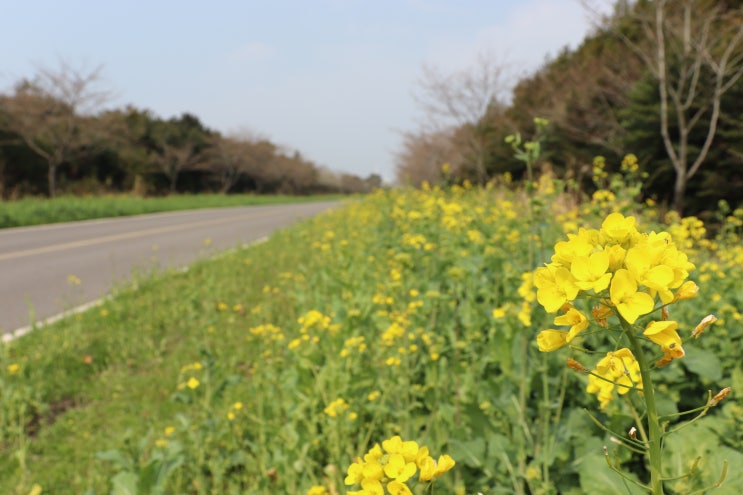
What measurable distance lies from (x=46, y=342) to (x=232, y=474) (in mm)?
Result: 2399

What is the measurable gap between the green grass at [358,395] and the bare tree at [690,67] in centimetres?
673

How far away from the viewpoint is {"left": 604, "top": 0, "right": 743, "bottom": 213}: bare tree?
8.85 metres

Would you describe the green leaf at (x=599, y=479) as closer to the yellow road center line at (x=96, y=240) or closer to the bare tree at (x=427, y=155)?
the yellow road center line at (x=96, y=240)

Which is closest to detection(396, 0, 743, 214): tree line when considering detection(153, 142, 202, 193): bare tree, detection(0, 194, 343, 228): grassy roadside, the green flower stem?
the green flower stem

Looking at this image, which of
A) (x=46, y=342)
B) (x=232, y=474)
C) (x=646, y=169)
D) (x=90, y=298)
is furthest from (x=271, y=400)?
(x=646, y=169)

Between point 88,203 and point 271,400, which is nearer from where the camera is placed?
point 271,400

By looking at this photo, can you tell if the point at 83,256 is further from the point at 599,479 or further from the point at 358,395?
the point at 599,479

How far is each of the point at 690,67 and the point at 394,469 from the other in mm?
11700

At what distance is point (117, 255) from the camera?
7.96 meters

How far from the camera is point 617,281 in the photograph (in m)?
0.57

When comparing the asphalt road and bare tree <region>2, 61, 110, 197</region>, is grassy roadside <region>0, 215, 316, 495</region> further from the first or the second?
bare tree <region>2, 61, 110, 197</region>

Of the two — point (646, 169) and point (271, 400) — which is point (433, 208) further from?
point (646, 169)

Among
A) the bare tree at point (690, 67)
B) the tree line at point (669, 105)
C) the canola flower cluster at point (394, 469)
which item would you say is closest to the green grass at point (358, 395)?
the canola flower cluster at point (394, 469)

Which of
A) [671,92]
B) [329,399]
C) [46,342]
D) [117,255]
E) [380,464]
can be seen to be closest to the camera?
[380,464]
